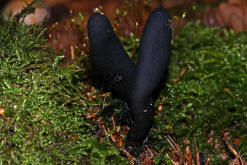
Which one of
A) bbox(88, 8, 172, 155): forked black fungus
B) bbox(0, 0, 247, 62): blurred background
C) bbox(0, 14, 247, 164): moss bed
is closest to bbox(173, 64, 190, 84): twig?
bbox(0, 14, 247, 164): moss bed

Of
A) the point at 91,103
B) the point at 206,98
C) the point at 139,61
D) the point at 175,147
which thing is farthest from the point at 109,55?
the point at 206,98

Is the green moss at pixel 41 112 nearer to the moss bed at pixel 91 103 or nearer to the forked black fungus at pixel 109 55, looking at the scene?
the moss bed at pixel 91 103

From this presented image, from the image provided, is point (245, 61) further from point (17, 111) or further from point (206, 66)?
point (17, 111)

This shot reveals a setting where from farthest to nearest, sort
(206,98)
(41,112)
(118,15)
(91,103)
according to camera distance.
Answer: (118,15)
(206,98)
(91,103)
(41,112)

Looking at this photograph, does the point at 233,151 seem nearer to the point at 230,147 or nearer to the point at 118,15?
the point at 230,147

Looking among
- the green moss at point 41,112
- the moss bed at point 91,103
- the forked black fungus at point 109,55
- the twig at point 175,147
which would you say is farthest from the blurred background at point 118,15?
the twig at point 175,147

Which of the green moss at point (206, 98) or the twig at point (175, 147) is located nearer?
the twig at point (175, 147)

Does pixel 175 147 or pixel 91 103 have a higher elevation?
pixel 91 103

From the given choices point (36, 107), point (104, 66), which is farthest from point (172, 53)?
point (36, 107)

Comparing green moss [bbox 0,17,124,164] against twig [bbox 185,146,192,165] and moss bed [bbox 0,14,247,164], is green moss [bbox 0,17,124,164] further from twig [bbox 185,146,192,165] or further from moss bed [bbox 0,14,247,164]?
twig [bbox 185,146,192,165]
